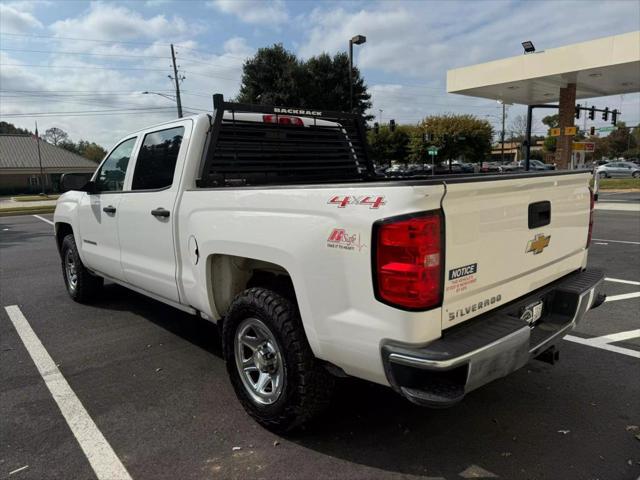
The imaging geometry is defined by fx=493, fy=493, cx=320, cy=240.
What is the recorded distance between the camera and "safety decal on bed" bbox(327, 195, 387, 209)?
7.41 ft

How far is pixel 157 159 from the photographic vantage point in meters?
4.11

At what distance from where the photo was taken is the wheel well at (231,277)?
3.29 meters

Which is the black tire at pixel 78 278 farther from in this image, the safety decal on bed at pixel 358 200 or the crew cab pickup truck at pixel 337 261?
the safety decal on bed at pixel 358 200

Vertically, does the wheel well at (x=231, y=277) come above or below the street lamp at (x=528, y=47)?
below

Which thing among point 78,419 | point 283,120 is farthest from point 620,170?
point 78,419

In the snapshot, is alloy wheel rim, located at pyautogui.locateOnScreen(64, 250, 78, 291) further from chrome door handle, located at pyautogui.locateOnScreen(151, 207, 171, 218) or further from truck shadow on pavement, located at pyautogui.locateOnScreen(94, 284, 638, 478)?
truck shadow on pavement, located at pyautogui.locateOnScreen(94, 284, 638, 478)

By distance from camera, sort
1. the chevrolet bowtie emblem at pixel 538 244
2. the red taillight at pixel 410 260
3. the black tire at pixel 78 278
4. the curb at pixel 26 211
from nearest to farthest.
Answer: the red taillight at pixel 410 260 → the chevrolet bowtie emblem at pixel 538 244 → the black tire at pixel 78 278 → the curb at pixel 26 211

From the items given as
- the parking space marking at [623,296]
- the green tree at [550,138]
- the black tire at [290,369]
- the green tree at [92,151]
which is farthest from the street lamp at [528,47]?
the green tree at [92,151]

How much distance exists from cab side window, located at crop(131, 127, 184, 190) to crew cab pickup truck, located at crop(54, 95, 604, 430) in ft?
0.06

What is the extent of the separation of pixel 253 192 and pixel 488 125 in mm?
65483

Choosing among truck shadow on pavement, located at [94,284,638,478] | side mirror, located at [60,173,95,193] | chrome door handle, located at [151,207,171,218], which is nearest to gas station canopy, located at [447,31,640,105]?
truck shadow on pavement, located at [94,284,638,478]

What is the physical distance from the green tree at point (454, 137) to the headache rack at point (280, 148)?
56.4 metres

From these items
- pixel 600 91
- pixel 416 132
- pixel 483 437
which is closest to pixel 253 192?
pixel 483 437

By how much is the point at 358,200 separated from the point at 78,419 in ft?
8.01
